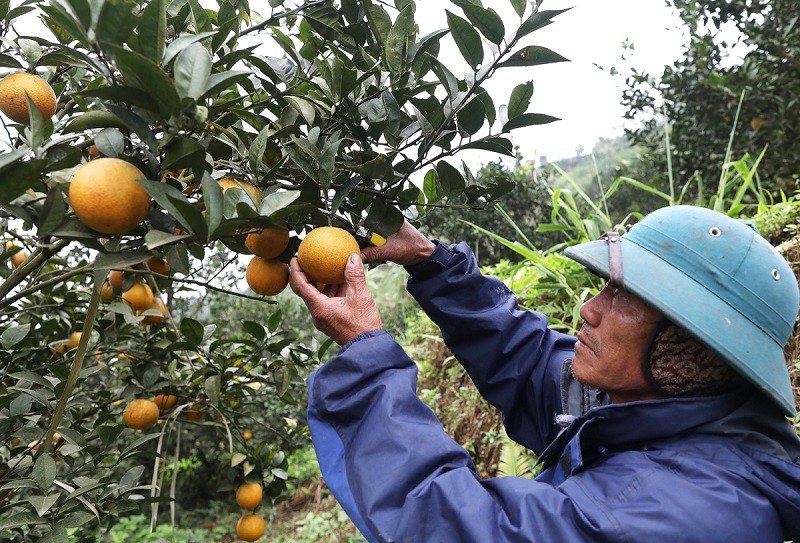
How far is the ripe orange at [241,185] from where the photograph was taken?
0.96 metres

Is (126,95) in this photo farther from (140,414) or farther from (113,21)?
(140,414)

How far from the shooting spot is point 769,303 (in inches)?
40.2

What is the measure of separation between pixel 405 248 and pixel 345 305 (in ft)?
1.24

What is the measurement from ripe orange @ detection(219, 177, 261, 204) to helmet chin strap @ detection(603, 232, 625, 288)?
1.87ft

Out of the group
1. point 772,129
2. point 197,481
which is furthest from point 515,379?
point 197,481

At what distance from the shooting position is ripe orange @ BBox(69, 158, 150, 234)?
30.6 inches

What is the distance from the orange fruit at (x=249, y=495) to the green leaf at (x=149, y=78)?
4.27 ft

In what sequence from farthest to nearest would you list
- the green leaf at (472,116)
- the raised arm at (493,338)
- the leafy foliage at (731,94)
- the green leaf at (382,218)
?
1. the leafy foliage at (731,94)
2. the raised arm at (493,338)
3. the green leaf at (382,218)
4. the green leaf at (472,116)

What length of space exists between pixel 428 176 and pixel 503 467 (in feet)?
4.75

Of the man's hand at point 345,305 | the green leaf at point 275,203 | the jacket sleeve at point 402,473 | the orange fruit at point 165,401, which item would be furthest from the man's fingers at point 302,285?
the orange fruit at point 165,401

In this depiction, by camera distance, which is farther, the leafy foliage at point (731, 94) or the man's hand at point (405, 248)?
the leafy foliage at point (731, 94)

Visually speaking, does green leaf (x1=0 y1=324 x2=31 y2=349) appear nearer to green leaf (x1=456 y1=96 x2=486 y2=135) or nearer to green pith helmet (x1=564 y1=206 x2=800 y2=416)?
green leaf (x1=456 y1=96 x2=486 y2=135)

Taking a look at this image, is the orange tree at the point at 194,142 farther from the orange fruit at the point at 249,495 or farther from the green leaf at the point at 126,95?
the orange fruit at the point at 249,495

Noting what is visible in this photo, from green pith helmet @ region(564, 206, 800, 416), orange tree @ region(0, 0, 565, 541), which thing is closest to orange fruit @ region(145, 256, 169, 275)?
orange tree @ region(0, 0, 565, 541)
